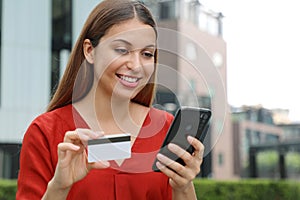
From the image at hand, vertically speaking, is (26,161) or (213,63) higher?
(213,63)

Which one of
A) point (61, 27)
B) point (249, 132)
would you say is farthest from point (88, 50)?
point (249, 132)

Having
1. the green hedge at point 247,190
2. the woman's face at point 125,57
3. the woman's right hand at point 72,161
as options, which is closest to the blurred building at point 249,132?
the green hedge at point 247,190

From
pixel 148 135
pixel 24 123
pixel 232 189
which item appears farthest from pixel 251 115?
pixel 148 135

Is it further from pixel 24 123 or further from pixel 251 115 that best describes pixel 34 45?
pixel 251 115

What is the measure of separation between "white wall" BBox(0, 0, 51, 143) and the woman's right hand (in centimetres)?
1084

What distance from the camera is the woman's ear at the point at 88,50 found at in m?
1.45

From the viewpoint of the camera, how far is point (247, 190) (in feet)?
26.6

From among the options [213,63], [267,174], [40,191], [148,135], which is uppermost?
[213,63]

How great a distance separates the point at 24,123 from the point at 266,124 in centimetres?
661

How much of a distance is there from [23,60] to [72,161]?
11124 mm

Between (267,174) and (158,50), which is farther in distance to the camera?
(267,174)

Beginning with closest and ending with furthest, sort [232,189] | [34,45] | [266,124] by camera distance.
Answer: [232,189], [34,45], [266,124]

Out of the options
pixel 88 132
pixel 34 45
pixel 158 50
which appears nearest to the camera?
pixel 88 132

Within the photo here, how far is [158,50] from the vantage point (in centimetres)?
139
